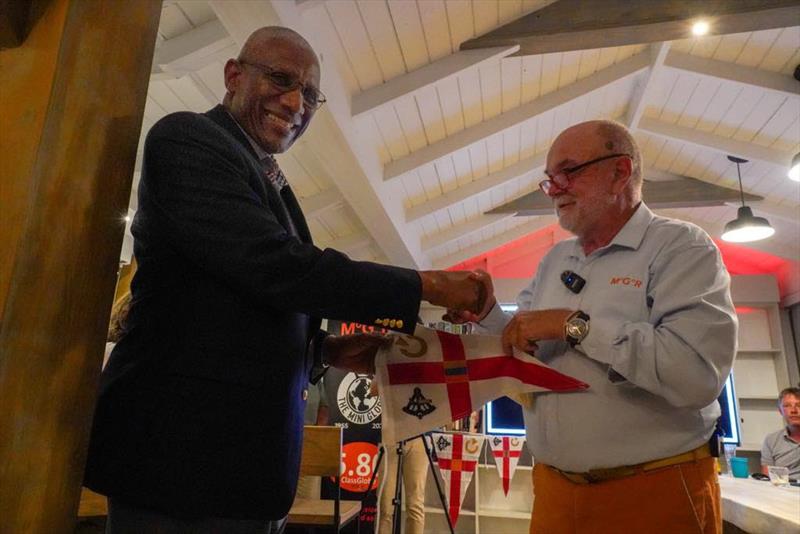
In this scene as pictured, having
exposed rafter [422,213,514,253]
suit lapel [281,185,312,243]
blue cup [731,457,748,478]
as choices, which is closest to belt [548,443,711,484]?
suit lapel [281,185,312,243]

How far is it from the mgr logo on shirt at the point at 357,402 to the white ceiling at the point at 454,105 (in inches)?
58.0

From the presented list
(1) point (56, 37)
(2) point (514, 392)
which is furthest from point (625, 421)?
(1) point (56, 37)

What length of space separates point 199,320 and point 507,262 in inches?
313

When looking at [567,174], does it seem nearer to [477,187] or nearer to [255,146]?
[255,146]

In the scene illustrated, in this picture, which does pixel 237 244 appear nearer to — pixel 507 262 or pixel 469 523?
pixel 469 523

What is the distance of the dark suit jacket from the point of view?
798 millimetres

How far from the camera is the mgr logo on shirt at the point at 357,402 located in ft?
16.9

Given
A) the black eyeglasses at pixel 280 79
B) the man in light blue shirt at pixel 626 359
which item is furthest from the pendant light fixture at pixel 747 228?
the black eyeglasses at pixel 280 79

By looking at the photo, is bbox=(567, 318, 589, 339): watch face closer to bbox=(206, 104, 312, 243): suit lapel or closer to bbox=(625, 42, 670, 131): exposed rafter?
bbox=(206, 104, 312, 243): suit lapel

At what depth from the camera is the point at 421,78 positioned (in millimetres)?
3576

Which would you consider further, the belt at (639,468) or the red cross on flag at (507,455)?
the red cross on flag at (507,455)

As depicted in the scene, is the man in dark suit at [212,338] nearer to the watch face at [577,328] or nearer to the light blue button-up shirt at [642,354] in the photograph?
the watch face at [577,328]

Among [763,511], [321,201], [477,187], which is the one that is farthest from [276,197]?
[477,187]

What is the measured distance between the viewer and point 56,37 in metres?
0.71
